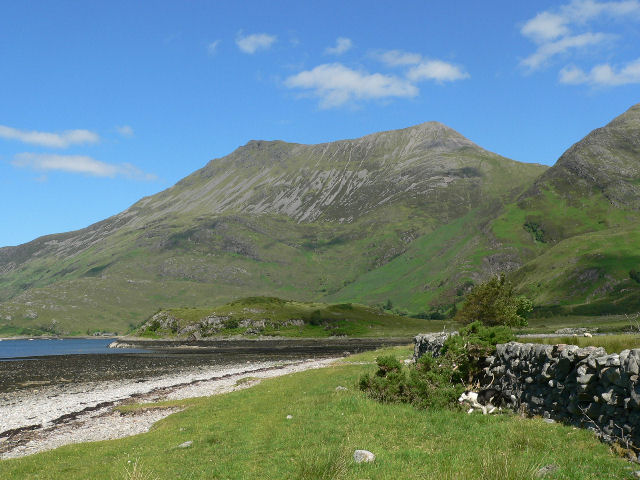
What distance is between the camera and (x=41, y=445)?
3194 cm

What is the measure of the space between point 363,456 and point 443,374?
1136cm

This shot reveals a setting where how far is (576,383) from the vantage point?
18.2m

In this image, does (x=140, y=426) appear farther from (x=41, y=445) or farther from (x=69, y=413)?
(x=69, y=413)

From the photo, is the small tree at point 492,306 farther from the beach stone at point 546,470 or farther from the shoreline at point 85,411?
the beach stone at point 546,470

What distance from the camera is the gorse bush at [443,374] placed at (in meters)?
25.1

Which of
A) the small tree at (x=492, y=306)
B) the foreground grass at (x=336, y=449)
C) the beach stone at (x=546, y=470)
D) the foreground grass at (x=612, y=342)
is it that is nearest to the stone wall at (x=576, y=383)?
the foreground grass at (x=336, y=449)

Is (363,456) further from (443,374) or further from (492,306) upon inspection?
(492,306)

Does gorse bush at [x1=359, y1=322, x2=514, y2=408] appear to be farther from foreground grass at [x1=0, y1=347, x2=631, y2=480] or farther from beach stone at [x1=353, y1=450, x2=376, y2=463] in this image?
beach stone at [x1=353, y1=450, x2=376, y2=463]

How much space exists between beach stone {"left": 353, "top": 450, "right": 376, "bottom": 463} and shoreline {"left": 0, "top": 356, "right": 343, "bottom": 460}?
2193cm

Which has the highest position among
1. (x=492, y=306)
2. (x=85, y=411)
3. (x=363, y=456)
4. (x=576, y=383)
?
(x=576, y=383)

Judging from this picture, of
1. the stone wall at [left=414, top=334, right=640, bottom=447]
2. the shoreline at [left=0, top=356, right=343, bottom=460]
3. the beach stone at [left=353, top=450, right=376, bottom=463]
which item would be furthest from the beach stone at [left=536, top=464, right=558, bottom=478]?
the shoreline at [left=0, top=356, right=343, bottom=460]

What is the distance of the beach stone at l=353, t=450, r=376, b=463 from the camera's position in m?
16.0

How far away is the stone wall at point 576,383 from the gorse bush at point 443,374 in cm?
148

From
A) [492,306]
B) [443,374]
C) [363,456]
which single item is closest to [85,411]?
[443,374]
